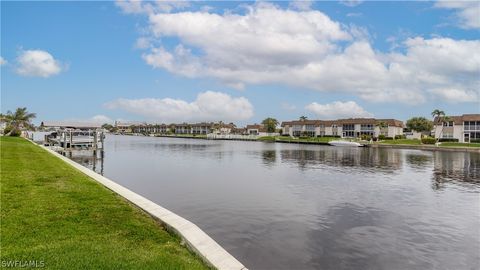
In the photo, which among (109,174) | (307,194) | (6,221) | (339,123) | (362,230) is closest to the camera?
(6,221)

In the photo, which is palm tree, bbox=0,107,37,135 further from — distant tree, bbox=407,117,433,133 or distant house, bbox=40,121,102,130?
distant tree, bbox=407,117,433,133

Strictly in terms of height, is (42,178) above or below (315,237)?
above

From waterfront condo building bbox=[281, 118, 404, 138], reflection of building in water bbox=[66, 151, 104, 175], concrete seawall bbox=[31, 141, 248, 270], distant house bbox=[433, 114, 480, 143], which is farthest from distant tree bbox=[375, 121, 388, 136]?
concrete seawall bbox=[31, 141, 248, 270]

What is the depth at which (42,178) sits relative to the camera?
17.1m

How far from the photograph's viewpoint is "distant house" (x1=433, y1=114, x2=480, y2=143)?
94.6 meters

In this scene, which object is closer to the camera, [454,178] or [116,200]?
[116,200]

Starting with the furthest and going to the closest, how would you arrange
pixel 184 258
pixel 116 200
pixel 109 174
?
1. pixel 109 174
2. pixel 116 200
3. pixel 184 258

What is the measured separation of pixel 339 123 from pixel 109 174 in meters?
116

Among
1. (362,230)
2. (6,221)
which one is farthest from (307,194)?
(6,221)

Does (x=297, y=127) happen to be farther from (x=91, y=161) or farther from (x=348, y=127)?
(x=91, y=161)

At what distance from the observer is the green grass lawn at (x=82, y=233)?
A: 7508 mm

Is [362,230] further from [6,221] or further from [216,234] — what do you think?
[6,221]

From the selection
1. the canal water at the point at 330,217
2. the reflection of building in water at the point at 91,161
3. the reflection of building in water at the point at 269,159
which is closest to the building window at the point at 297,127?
the reflection of building in water at the point at 269,159

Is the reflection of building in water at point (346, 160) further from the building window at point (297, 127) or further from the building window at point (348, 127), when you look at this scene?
the building window at point (297, 127)
